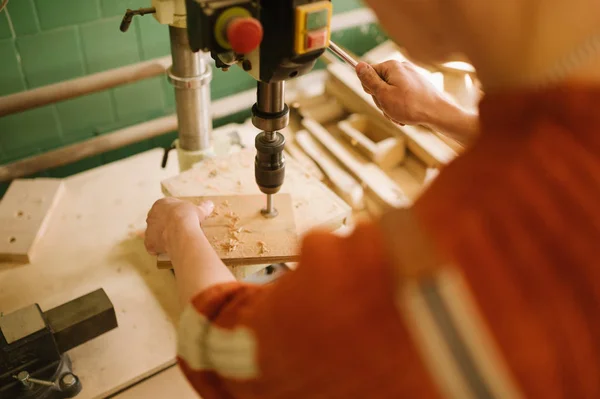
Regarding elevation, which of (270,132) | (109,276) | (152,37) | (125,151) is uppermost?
(270,132)

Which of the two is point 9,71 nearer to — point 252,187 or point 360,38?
point 252,187

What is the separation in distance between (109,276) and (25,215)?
24cm

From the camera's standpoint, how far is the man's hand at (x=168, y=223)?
0.76 meters

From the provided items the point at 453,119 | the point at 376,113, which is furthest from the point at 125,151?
the point at 453,119

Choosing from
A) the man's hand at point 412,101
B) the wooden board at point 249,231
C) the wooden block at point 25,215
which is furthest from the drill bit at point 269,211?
the wooden block at point 25,215

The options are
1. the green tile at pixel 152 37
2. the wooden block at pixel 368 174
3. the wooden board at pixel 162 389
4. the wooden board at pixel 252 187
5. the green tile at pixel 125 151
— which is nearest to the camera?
the wooden board at pixel 162 389

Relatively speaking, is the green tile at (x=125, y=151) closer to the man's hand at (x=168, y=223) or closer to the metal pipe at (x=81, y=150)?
the metal pipe at (x=81, y=150)

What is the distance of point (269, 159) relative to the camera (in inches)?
32.9

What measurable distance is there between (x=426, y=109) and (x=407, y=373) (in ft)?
2.01

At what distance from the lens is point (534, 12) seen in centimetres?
37

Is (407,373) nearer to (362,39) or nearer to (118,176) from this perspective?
(118,176)

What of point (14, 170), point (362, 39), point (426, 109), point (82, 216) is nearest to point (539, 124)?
point (426, 109)

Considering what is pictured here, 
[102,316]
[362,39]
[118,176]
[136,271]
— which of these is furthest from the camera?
[362,39]

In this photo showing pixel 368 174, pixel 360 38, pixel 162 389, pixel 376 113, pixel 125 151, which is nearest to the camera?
pixel 162 389
